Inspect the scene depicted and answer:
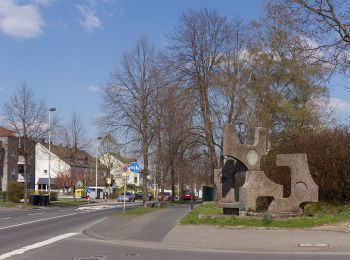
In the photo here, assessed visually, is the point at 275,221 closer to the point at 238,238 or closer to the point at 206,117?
the point at 238,238

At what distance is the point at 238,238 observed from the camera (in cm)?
1571

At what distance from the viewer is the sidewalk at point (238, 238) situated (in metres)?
13.9

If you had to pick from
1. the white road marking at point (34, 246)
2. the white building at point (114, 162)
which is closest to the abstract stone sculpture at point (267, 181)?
the white road marking at point (34, 246)

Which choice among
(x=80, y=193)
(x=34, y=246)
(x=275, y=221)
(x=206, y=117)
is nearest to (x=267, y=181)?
(x=275, y=221)

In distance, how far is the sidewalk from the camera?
1394 centimetres

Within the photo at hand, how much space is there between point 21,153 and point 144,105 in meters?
15.8

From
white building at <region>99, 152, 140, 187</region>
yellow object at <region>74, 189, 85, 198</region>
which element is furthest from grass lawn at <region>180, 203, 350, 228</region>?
yellow object at <region>74, 189, 85, 198</region>

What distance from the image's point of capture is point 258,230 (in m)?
17.4

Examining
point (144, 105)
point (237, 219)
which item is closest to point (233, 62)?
point (144, 105)

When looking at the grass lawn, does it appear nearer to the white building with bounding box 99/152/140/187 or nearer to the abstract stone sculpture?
the abstract stone sculpture

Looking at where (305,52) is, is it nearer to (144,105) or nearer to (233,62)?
(144,105)

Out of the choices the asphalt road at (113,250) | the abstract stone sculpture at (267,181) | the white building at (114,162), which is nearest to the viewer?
the asphalt road at (113,250)

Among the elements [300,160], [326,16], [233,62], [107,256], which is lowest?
[107,256]

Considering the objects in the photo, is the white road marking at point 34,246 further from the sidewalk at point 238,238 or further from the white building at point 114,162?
the white building at point 114,162
